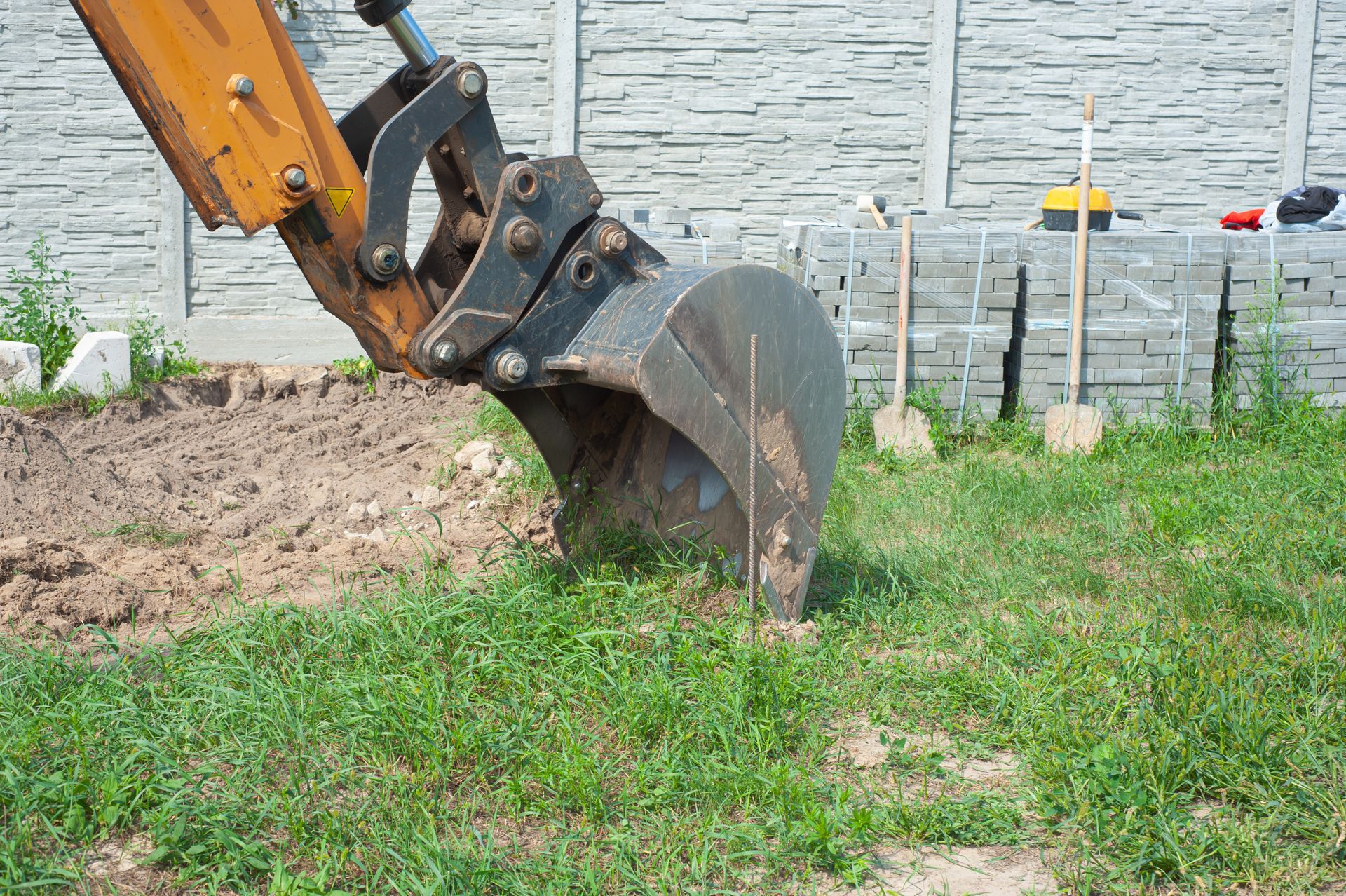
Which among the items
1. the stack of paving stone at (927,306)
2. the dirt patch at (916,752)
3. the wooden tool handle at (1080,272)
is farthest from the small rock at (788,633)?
the wooden tool handle at (1080,272)

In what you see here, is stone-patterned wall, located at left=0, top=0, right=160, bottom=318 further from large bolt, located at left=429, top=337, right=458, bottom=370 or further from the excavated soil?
large bolt, located at left=429, top=337, right=458, bottom=370

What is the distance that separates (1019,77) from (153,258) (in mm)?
7306

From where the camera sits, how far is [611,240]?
3367 mm

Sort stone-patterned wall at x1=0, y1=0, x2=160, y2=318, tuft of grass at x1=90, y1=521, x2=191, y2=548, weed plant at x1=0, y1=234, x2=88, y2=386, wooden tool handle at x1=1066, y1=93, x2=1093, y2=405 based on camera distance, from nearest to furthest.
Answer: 1. tuft of grass at x1=90, y1=521, x2=191, y2=548
2. wooden tool handle at x1=1066, y1=93, x2=1093, y2=405
3. weed plant at x1=0, y1=234, x2=88, y2=386
4. stone-patterned wall at x1=0, y1=0, x2=160, y2=318

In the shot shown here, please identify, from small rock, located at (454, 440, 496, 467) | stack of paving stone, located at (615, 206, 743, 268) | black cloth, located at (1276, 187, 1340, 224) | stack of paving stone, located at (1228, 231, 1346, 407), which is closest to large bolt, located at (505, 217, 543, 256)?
small rock, located at (454, 440, 496, 467)

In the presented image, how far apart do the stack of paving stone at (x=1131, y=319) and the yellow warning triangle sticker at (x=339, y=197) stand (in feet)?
17.3

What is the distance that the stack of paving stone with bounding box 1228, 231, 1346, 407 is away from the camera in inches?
286

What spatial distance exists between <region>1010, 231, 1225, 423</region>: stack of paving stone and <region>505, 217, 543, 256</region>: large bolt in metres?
4.88

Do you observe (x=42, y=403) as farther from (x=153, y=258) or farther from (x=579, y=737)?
(x=579, y=737)

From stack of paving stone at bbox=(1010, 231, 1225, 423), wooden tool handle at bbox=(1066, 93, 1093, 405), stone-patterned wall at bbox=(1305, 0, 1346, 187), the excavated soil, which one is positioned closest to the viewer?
the excavated soil

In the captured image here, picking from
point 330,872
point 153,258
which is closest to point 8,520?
point 330,872

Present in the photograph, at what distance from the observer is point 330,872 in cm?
268

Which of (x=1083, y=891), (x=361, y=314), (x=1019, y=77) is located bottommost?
(x=1083, y=891)

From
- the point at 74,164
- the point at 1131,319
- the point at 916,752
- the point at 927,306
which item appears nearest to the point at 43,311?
the point at 74,164
